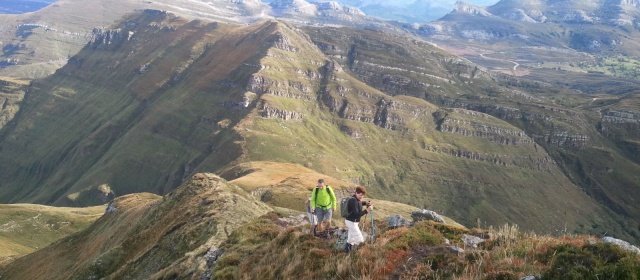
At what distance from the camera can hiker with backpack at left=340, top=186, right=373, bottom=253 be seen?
30.1 metres

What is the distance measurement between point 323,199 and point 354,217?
7.20 metres

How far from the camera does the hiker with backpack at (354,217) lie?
1186 inches

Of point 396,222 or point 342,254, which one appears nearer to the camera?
point 342,254

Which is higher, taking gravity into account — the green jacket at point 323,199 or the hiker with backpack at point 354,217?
the hiker with backpack at point 354,217

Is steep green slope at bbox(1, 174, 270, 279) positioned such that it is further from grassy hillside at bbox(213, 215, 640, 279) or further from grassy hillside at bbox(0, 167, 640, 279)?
grassy hillside at bbox(213, 215, 640, 279)

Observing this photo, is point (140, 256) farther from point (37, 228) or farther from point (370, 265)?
point (37, 228)

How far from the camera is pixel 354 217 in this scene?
30.4 m

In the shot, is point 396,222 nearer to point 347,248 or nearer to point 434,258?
A: point 347,248

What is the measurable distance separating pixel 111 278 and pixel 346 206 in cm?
3528

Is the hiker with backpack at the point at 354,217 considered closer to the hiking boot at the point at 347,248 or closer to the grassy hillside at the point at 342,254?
the hiking boot at the point at 347,248

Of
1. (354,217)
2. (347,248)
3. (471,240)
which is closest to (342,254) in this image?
(347,248)

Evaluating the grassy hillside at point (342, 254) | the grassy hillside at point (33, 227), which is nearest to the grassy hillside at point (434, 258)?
the grassy hillside at point (342, 254)

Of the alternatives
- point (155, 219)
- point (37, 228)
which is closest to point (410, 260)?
point (155, 219)

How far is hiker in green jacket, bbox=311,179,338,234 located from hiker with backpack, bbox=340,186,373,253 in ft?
19.1
